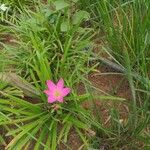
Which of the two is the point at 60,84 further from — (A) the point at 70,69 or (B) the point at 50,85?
(A) the point at 70,69

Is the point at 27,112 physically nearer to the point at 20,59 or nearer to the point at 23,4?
the point at 20,59

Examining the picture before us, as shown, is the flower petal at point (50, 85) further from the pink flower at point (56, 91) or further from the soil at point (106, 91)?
the soil at point (106, 91)

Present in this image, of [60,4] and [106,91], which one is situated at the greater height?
[60,4]

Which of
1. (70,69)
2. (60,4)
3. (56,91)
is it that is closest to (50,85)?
(56,91)

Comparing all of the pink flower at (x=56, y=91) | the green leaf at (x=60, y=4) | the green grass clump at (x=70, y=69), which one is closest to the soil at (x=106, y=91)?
the green grass clump at (x=70, y=69)

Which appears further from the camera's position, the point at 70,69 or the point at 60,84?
the point at 70,69

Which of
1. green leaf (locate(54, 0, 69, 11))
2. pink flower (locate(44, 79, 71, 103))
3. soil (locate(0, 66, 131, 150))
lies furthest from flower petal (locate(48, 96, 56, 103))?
green leaf (locate(54, 0, 69, 11))

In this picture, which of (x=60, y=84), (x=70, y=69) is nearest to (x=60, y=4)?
(x=70, y=69)

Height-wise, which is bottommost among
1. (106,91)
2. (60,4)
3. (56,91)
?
(106,91)

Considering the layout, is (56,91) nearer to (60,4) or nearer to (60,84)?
(60,84)
